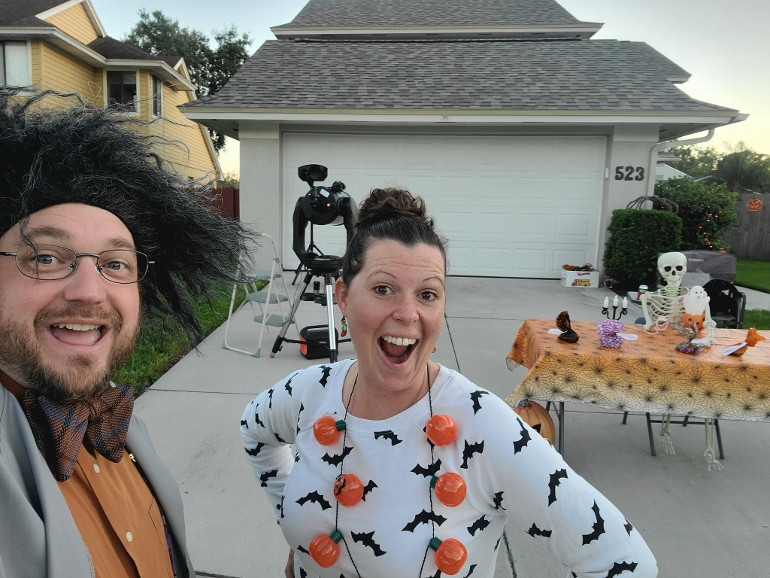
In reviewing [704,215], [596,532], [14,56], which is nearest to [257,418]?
[596,532]

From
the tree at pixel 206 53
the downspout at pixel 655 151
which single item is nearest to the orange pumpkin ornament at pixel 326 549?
the downspout at pixel 655 151

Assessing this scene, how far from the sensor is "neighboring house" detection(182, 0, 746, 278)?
881cm

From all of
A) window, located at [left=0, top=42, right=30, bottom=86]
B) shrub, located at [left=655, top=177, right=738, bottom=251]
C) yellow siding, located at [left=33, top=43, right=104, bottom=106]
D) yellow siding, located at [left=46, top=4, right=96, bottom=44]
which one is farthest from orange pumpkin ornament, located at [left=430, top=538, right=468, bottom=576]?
yellow siding, located at [left=46, top=4, right=96, bottom=44]

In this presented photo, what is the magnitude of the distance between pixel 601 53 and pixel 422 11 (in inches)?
223

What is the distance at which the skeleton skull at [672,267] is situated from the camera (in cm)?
355

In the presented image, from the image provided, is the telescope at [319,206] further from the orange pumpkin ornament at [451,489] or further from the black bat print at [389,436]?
the orange pumpkin ornament at [451,489]

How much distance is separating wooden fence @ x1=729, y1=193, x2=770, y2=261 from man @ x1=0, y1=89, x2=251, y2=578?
18.8 meters

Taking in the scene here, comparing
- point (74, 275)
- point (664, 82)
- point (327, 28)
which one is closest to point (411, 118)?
point (664, 82)

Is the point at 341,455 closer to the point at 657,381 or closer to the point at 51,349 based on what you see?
the point at 51,349

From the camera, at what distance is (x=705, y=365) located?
289 centimetres

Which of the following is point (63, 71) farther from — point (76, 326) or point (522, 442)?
point (522, 442)

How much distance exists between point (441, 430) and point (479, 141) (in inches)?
345

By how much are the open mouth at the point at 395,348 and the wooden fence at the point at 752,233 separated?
18.3m

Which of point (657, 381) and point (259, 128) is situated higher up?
point (259, 128)
